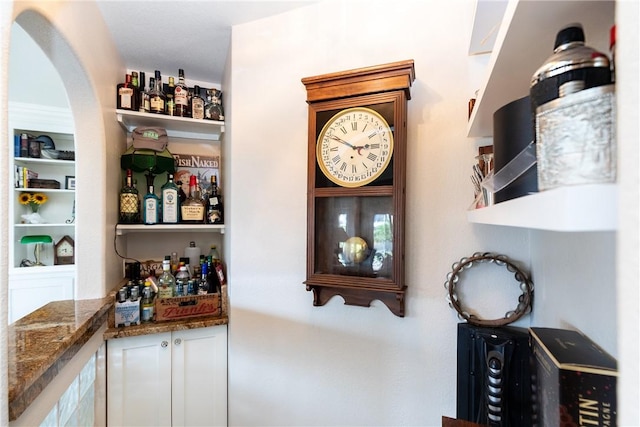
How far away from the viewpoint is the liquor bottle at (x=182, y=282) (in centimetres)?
162

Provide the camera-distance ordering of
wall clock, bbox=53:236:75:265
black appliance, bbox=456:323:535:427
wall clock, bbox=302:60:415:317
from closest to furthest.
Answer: black appliance, bbox=456:323:535:427 < wall clock, bbox=302:60:415:317 < wall clock, bbox=53:236:75:265

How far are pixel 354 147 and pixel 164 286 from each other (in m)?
1.26

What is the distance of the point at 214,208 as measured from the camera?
181 cm

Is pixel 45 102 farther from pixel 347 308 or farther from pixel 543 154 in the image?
pixel 543 154

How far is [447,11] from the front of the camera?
119 cm

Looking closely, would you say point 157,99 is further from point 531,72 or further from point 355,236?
point 531,72

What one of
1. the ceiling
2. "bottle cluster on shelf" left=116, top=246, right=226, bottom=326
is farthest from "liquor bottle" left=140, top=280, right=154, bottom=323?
the ceiling

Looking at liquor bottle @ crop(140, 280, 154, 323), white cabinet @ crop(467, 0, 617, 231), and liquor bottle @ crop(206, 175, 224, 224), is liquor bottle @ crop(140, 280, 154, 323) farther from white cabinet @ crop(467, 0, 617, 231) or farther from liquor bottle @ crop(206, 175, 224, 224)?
white cabinet @ crop(467, 0, 617, 231)

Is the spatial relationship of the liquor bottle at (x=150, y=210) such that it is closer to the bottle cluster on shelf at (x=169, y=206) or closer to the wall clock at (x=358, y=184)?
the bottle cluster on shelf at (x=169, y=206)

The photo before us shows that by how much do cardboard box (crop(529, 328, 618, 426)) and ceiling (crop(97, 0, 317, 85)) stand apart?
62.8 inches

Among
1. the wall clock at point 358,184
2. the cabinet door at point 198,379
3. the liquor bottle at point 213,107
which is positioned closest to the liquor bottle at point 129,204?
the liquor bottle at point 213,107

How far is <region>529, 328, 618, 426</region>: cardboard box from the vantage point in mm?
489

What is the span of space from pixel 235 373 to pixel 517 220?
1527 millimetres

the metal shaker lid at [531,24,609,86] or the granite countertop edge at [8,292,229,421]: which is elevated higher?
the metal shaker lid at [531,24,609,86]
